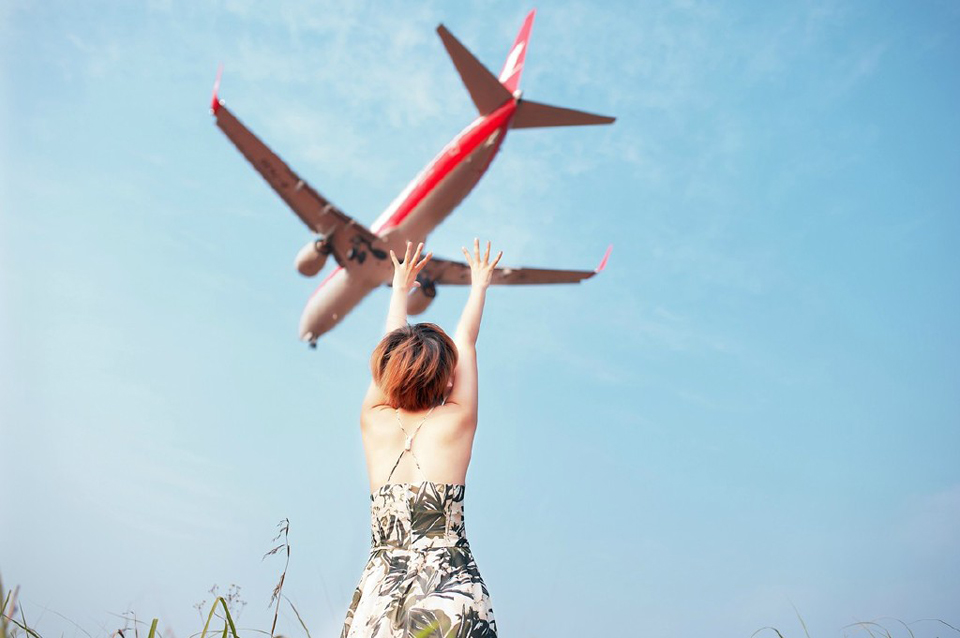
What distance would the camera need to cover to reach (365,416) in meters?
3.24

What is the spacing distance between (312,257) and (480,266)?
22.9m

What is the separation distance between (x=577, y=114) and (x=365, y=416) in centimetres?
2328

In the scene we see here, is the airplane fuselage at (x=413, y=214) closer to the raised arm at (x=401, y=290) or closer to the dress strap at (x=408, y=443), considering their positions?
the raised arm at (x=401, y=290)

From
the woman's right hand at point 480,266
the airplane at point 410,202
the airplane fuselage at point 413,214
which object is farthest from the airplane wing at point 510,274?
the woman's right hand at point 480,266

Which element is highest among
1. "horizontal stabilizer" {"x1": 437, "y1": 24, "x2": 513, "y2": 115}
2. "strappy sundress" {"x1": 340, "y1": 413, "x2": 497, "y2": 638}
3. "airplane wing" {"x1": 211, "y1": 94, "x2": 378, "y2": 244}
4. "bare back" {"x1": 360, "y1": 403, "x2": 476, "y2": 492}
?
"horizontal stabilizer" {"x1": 437, "y1": 24, "x2": 513, "y2": 115}

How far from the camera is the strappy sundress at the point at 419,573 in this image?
2.71 meters

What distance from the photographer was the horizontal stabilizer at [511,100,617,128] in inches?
982

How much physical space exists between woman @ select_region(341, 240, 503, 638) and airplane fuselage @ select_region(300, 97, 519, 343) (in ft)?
69.6

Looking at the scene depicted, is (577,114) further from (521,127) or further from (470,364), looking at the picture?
(470,364)

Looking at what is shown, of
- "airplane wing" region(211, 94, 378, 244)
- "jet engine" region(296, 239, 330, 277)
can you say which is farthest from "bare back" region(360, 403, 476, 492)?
"jet engine" region(296, 239, 330, 277)

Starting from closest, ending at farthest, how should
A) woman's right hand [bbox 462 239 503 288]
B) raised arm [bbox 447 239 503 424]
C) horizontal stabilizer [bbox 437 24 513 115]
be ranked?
raised arm [bbox 447 239 503 424]
woman's right hand [bbox 462 239 503 288]
horizontal stabilizer [bbox 437 24 513 115]

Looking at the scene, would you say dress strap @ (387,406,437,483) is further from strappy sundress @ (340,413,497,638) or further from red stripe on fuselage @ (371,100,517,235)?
red stripe on fuselage @ (371,100,517,235)

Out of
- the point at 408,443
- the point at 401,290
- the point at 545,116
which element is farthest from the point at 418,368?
the point at 545,116

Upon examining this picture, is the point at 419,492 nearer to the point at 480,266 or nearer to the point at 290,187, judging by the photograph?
the point at 480,266
